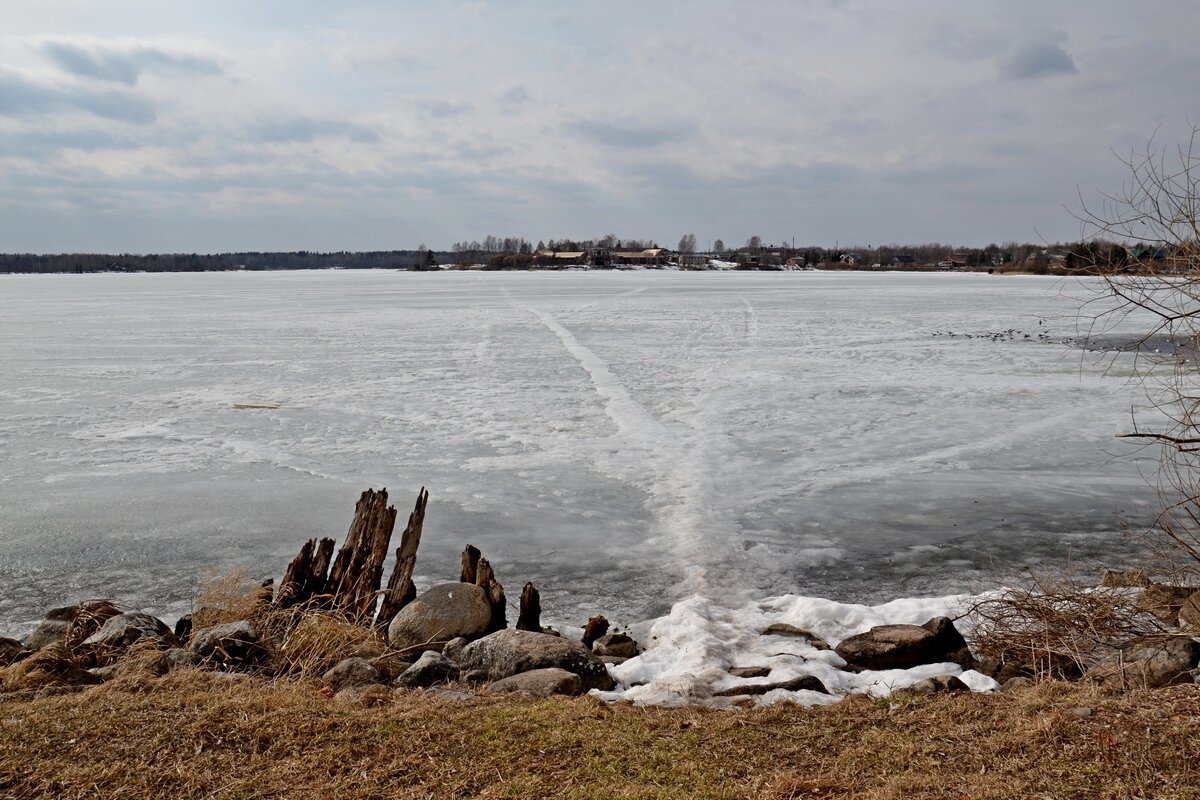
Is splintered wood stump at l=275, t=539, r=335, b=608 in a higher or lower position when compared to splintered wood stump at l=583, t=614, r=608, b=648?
higher

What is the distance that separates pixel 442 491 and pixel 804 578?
170 inches

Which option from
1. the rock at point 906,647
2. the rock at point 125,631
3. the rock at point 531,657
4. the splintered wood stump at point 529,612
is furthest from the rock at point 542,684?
the rock at point 125,631

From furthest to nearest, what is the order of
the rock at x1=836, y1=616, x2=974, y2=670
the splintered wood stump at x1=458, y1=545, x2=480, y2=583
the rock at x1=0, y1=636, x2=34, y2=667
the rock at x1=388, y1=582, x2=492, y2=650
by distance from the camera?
the splintered wood stump at x1=458, y1=545, x2=480, y2=583, the rock at x1=388, y1=582, x2=492, y2=650, the rock at x1=836, y1=616, x2=974, y2=670, the rock at x1=0, y1=636, x2=34, y2=667

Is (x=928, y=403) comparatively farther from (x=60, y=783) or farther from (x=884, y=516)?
(x=60, y=783)

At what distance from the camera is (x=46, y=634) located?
20.4ft

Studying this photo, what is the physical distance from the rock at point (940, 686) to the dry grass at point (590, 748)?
310 mm

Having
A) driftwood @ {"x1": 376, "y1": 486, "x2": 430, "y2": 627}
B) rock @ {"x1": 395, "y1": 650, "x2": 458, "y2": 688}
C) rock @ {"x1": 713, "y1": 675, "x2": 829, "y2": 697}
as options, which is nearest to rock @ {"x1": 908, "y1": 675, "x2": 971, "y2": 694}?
rock @ {"x1": 713, "y1": 675, "x2": 829, "y2": 697}

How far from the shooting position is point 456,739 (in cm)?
442

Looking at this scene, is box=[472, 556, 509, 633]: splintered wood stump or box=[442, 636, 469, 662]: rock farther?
box=[472, 556, 509, 633]: splintered wood stump

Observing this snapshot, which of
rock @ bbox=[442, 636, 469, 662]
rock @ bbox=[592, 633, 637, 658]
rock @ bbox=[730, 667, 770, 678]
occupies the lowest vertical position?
rock @ bbox=[592, 633, 637, 658]

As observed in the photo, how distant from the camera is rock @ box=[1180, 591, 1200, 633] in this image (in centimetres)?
588

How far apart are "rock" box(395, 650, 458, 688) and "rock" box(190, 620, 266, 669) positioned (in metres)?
1.02

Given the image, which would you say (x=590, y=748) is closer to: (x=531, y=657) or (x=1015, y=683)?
(x=531, y=657)

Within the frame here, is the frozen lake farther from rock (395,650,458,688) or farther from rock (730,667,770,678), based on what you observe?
rock (395,650,458,688)
